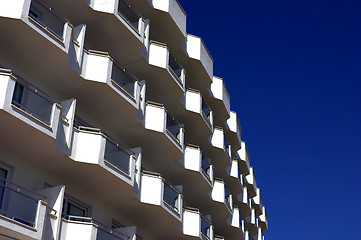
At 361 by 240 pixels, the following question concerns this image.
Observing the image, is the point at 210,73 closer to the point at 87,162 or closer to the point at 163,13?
the point at 163,13

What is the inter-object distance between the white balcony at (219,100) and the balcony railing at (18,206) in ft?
55.7

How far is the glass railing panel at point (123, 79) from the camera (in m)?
20.8

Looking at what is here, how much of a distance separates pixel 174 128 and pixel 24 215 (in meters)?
10.9

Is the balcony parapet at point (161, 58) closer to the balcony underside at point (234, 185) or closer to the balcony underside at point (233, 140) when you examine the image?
the balcony underside at point (233, 140)

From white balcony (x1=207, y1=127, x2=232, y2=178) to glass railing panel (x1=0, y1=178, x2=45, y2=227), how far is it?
1601cm

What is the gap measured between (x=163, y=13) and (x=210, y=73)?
17.8 ft

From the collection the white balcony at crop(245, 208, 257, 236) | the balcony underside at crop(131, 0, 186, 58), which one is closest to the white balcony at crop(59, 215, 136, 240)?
the balcony underside at crop(131, 0, 186, 58)

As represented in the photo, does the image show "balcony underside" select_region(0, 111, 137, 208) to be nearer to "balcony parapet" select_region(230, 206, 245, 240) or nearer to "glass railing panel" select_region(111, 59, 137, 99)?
"glass railing panel" select_region(111, 59, 137, 99)

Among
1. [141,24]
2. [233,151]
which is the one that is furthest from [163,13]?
[233,151]

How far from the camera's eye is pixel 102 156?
1869 centimetres

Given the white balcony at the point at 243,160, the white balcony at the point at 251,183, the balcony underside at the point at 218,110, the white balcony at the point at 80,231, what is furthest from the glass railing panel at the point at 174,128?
the white balcony at the point at 251,183

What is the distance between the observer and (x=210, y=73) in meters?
29.4

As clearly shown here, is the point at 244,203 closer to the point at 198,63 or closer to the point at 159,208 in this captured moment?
the point at 198,63

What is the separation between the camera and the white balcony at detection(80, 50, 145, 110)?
19.5 metres
